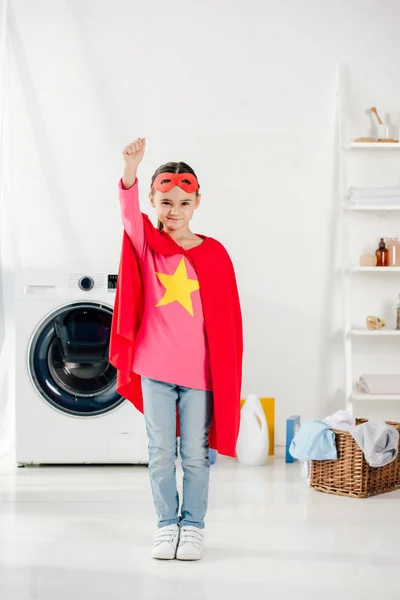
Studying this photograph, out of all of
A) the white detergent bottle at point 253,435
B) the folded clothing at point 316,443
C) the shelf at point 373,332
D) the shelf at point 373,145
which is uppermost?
the shelf at point 373,145

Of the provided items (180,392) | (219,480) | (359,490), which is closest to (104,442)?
(219,480)

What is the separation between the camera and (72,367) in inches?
138

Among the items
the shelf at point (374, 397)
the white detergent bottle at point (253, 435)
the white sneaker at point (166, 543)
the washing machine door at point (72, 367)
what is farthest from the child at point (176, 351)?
the shelf at point (374, 397)

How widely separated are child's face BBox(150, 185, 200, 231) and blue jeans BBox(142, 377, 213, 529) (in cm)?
44

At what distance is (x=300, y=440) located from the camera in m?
3.13

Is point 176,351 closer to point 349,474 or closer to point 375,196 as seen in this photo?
point 349,474

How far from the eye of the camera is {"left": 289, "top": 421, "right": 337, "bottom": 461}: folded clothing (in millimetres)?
3045

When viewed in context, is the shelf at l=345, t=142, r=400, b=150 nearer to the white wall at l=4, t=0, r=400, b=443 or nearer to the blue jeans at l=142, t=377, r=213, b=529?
the white wall at l=4, t=0, r=400, b=443

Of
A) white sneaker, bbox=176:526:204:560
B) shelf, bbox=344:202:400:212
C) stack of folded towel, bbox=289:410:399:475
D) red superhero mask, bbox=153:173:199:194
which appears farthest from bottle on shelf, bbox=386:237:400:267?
white sneaker, bbox=176:526:204:560

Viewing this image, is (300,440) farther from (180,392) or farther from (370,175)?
(370,175)

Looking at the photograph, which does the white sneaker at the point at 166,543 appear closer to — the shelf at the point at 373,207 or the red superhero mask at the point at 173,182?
the red superhero mask at the point at 173,182

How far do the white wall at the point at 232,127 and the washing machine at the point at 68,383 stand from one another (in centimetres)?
55

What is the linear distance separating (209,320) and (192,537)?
0.57m

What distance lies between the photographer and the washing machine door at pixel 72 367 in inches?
137
